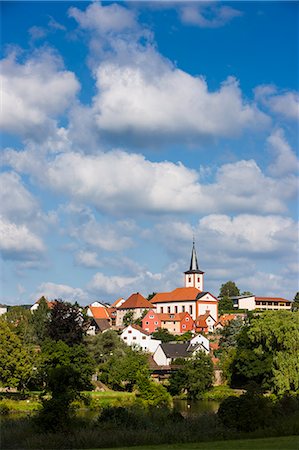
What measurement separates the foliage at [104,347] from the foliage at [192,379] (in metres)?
6.01

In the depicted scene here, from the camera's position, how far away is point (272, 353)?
42812 mm

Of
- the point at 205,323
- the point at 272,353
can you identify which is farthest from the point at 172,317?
the point at 272,353

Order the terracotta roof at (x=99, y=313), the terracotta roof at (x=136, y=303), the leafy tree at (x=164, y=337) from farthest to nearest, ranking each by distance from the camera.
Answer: the terracotta roof at (x=99, y=313), the terracotta roof at (x=136, y=303), the leafy tree at (x=164, y=337)

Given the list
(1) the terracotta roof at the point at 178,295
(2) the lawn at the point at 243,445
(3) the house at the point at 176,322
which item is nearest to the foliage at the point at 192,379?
(2) the lawn at the point at 243,445

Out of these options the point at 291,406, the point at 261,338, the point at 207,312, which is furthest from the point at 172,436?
the point at 207,312

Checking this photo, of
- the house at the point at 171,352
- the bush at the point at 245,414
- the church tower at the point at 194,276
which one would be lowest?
the bush at the point at 245,414

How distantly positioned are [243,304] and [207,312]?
55.3 ft

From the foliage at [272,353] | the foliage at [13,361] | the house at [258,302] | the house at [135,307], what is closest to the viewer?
the foliage at [13,361]

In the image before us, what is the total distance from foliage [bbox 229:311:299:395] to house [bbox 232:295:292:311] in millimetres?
65969

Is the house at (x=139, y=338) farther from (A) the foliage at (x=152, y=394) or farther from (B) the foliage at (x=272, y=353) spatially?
(A) the foliage at (x=152, y=394)

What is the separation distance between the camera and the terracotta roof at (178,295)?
337 feet

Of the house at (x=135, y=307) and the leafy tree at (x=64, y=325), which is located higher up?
the house at (x=135, y=307)

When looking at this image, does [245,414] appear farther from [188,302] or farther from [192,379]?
[188,302]

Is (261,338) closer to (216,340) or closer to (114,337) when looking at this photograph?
(114,337)
